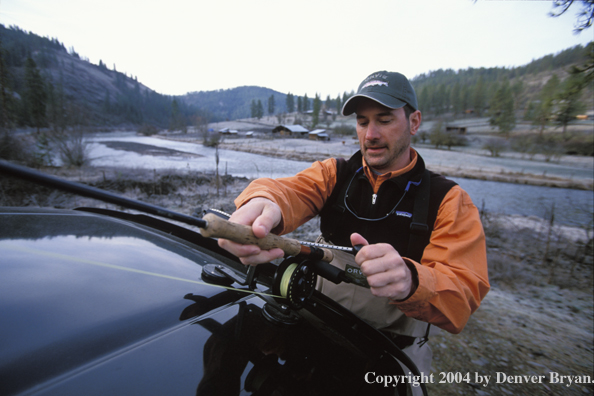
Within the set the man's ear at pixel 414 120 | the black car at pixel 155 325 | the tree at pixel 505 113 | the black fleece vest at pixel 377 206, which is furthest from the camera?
the tree at pixel 505 113

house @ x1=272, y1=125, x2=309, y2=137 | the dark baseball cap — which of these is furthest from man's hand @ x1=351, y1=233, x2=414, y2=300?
house @ x1=272, y1=125, x2=309, y2=137

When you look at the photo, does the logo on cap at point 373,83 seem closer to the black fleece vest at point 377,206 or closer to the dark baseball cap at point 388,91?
the dark baseball cap at point 388,91

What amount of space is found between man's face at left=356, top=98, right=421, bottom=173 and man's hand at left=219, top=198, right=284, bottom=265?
1.32 metres

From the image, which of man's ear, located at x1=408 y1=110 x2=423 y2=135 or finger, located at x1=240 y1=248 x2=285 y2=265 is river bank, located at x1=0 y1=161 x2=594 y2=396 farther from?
man's ear, located at x1=408 y1=110 x2=423 y2=135

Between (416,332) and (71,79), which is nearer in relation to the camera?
(416,332)

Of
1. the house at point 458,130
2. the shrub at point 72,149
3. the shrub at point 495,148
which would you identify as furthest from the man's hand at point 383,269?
the house at point 458,130

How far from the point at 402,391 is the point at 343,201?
62.3 inches

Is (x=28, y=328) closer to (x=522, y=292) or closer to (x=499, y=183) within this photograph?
(x=522, y=292)

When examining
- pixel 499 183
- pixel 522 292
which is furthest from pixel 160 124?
pixel 522 292

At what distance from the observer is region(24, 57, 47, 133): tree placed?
18.4 metres

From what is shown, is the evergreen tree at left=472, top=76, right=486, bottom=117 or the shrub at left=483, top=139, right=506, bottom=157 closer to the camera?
the shrub at left=483, top=139, right=506, bottom=157

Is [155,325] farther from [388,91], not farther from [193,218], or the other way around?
[388,91]

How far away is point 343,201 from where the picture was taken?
8.93ft

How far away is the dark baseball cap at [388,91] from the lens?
2521 millimetres
